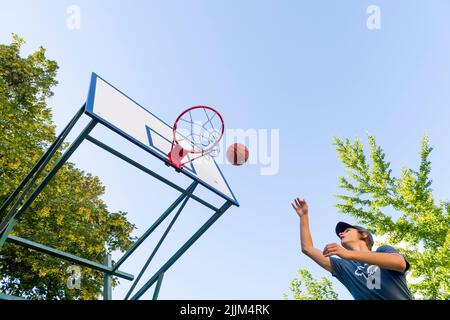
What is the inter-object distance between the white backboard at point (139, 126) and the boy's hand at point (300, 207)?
10.3 feet

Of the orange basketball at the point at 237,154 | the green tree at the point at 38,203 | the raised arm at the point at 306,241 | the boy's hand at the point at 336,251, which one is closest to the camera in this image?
the boy's hand at the point at 336,251

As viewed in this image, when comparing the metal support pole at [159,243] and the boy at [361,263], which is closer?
the boy at [361,263]

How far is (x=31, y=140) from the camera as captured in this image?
11617 mm

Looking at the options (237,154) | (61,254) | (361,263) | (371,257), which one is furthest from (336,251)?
(61,254)

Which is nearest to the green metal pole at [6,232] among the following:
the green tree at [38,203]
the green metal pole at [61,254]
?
the green metal pole at [61,254]

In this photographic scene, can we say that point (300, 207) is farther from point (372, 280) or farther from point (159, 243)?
point (159, 243)

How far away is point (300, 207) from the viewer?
2879mm

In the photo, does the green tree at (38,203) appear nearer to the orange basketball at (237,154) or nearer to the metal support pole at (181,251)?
the metal support pole at (181,251)

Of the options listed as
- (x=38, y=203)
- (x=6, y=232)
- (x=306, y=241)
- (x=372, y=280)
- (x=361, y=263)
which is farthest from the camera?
(x=38, y=203)

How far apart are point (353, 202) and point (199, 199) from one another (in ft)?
23.1

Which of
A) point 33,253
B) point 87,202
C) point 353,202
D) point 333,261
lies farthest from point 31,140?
point 333,261

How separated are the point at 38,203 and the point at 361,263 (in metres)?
10.7

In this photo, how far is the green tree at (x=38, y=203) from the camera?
10.9 meters

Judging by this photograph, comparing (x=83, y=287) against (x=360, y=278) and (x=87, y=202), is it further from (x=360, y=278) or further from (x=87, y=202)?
(x=360, y=278)
